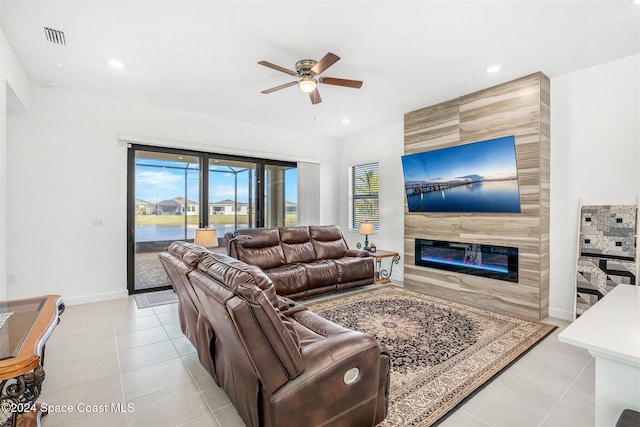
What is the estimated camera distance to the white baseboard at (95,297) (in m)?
3.93

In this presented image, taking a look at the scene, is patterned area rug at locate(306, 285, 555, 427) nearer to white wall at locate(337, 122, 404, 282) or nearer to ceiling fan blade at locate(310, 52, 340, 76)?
white wall at locate(337, 122, 404, 282)

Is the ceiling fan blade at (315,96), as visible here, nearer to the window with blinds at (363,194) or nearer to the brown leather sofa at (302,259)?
the brown leather sofa at (302,259)

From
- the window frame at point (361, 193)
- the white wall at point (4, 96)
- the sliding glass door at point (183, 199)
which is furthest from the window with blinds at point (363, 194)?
the white wall at point (4, 96)

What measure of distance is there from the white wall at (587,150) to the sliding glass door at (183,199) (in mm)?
4449

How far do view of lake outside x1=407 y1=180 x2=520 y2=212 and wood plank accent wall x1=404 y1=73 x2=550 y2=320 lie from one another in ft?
0.27

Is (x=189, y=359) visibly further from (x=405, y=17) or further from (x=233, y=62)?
(x=405, y=17)

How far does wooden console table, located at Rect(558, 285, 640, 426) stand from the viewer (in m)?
1.13

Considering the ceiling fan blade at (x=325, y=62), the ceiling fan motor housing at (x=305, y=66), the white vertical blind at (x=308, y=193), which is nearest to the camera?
the ceiling fan blade at (x=325, y=62)

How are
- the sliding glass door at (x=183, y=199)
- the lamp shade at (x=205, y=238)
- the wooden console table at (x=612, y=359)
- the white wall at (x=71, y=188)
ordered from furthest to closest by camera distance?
the sliding glass door at (x=183, y=199) < the lamp shade at (x=205, y=238) < the white wall at (x=71, y=188) < the wooden console table at (x=612, y=359)

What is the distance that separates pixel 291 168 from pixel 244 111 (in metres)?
1.69

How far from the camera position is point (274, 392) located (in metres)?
1.35

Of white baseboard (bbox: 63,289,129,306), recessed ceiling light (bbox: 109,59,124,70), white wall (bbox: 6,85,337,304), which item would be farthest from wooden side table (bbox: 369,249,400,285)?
recessed ceiling light (bbox: 109,59,124,70)

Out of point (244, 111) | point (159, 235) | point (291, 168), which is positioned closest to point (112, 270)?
point (159, 235)

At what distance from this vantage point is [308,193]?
20.5ft
